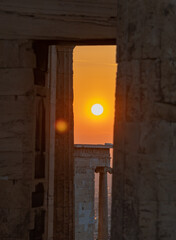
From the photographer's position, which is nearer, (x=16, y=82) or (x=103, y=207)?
(x=16, y=82)

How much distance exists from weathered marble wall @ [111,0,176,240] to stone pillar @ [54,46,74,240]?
6076 millimetres

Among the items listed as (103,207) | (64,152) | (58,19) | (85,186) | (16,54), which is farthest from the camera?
(103,207)

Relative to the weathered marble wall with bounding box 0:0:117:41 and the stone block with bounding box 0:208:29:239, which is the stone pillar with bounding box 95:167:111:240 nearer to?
the stone block with bounding box 0:208:29:239

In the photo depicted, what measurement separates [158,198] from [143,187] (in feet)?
0.64

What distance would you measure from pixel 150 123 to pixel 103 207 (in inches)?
899

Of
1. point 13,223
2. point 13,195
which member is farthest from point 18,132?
point 13,223

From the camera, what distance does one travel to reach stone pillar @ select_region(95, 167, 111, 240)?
1004 inches

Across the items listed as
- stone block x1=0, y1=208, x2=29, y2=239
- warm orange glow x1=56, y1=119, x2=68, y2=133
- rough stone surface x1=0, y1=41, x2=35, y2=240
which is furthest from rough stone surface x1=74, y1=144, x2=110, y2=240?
rough stone surface x1=0, y1=41, x2=35, y2=240

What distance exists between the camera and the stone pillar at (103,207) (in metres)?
25.5

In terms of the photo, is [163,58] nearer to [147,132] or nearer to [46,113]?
[147,132]

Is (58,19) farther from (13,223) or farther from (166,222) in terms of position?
(166,222)

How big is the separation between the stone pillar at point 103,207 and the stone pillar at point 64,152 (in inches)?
554

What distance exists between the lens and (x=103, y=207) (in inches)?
1059

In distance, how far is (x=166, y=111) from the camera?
4.75 m
